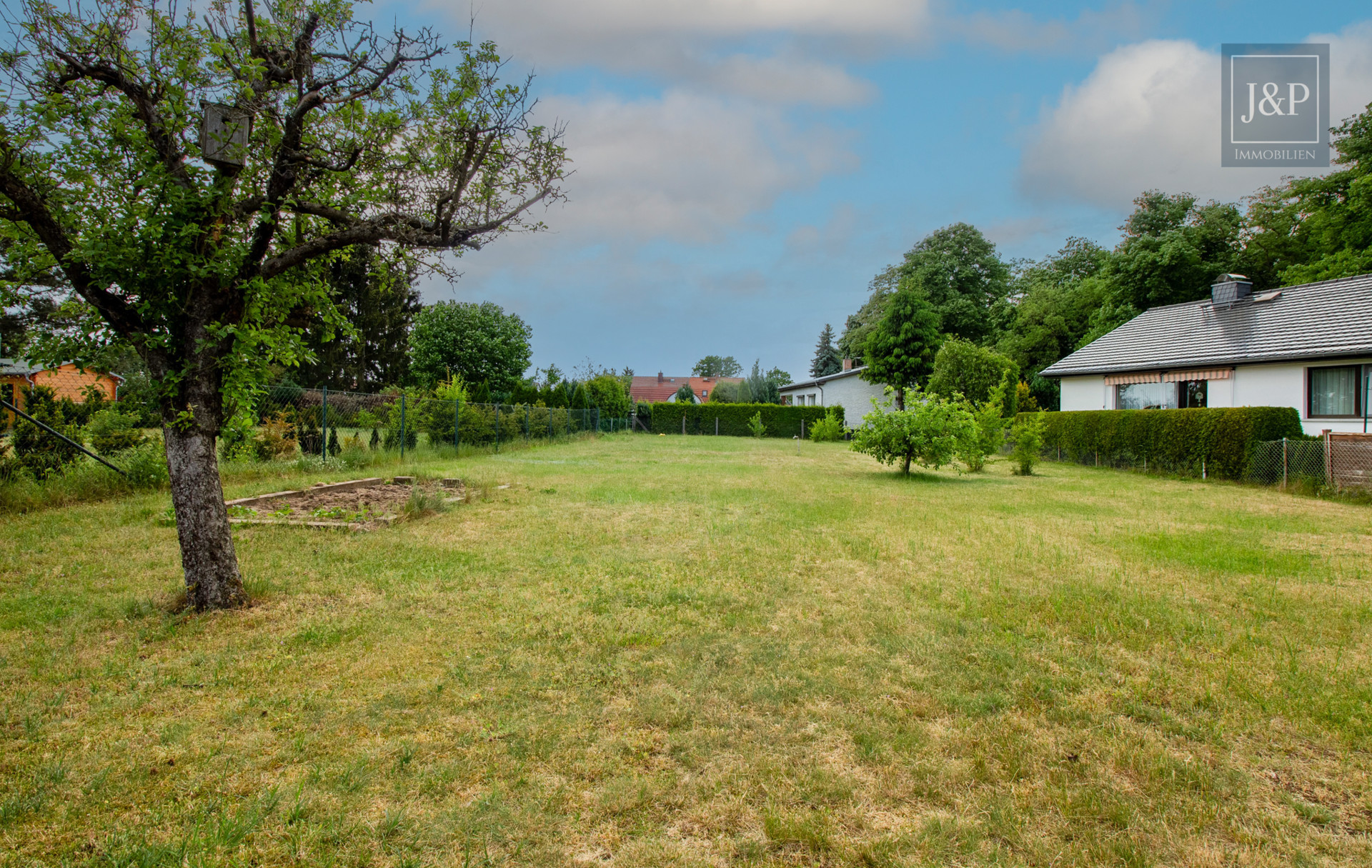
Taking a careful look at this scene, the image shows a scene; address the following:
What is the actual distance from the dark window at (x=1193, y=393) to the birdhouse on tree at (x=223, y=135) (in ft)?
72.5

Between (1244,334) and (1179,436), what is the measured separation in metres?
5.91

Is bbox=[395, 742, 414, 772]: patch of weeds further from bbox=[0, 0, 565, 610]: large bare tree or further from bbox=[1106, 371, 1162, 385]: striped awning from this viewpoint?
bbox=[1106, 371, 1162, 385]: striped awning

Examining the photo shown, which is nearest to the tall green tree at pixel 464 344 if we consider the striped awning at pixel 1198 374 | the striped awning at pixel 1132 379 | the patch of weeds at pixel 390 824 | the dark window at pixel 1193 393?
the striped awning at pixel 1132 379

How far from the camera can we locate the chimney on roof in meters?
19.7

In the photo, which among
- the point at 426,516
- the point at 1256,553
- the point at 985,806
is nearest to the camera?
the point at 985,806

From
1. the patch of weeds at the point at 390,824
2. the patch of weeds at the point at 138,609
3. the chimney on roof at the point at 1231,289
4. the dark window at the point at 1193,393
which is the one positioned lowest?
the patch of weeds at the point at 390,824

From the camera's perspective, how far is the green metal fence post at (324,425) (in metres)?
12.2

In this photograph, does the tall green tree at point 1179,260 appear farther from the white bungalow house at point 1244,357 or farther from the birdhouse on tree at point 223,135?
the birdhouse on tree at point 223,135

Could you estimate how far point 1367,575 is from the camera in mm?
5715

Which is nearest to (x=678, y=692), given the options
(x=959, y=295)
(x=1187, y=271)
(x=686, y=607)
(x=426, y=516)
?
(x=686, y=607)

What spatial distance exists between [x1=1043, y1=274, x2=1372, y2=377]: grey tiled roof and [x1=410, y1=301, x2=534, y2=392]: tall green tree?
97.2 ft

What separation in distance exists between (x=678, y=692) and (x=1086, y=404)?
898 inches

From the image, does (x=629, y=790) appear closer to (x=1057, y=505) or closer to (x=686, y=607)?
(x=686, y=607)

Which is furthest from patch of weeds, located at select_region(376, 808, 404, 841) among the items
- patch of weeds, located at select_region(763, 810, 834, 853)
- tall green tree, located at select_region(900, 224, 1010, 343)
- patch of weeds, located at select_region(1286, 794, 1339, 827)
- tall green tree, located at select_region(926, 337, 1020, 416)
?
tall green tree, located at select_region(900, 224, 1010, 343)
